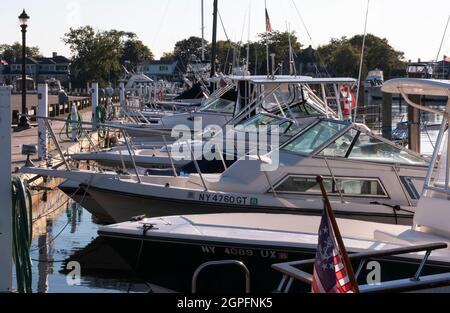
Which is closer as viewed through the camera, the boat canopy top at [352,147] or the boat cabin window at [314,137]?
the boat canopy top at [352,147]

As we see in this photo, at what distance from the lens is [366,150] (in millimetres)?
13422

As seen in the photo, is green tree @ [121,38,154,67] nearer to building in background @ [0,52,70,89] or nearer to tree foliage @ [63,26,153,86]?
building in background @ [0,52,70,89]

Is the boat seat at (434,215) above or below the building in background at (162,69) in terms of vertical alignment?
below

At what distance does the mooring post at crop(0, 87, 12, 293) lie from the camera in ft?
27.3

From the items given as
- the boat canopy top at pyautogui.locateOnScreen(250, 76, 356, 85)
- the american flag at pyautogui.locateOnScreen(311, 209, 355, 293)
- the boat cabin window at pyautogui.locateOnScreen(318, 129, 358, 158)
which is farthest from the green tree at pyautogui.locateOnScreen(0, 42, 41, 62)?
the american flag at pyautogui.locateOnScreen(311, 209, 355, 293)

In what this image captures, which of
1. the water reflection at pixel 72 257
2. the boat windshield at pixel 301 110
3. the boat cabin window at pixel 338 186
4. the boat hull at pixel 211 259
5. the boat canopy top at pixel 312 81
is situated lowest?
the water reflection at pixel 72 257

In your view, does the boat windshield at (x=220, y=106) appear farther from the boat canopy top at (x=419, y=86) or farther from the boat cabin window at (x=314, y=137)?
the boat canopy top at (x=419, y=86)

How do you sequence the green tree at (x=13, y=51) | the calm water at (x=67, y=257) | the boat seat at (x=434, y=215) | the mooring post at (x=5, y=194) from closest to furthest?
the mooring post at (x=5, y=194) < the boat seat at (x=434, y=215) < the calm water at (x=67, y=257) < the green tree at (x=13, y=51)

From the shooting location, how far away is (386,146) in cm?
1350

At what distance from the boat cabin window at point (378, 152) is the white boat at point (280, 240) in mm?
2904

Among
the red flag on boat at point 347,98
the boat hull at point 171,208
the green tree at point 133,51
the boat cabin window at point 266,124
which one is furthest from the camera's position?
the green tree at point 133,51

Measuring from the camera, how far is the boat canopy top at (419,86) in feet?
30.7

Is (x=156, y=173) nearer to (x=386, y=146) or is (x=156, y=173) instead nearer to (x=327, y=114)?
(x=327, y=114)

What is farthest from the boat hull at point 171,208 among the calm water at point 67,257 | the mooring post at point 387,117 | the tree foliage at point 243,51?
the tree foliage at point 243,51
